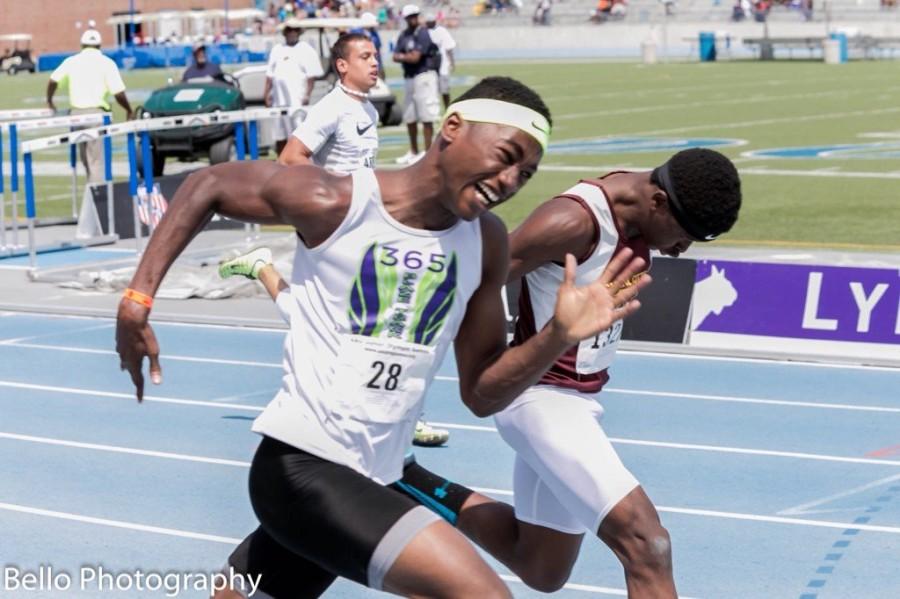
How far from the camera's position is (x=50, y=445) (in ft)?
29.6

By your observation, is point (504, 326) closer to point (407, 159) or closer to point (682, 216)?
point (682, 216)

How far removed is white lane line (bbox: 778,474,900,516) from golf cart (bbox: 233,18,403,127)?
19.5 m

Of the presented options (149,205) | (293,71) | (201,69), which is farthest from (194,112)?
(149,205)

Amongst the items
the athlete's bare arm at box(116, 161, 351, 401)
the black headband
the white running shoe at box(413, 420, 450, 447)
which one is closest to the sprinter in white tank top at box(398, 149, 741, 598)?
the black headband

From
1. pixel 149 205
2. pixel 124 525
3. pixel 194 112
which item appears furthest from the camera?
pixel 194 112

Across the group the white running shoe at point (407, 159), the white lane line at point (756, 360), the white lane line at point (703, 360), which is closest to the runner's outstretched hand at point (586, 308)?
the white lane line at point (703, 360)

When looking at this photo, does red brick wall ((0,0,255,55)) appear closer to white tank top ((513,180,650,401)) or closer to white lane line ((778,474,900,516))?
white lane line ((778,474,900,516))

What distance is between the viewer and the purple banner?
11.1 metres

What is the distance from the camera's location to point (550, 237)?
16.9ft

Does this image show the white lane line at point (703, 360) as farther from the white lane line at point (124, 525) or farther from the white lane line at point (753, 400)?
the white lane line at point (124, 525)

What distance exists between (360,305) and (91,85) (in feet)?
55.4

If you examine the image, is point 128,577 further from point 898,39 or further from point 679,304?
point 898,39

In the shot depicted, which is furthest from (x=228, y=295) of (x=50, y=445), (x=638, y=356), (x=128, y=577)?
(x=128, y=577)

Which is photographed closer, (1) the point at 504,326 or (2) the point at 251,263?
(1) the point at 504,326
